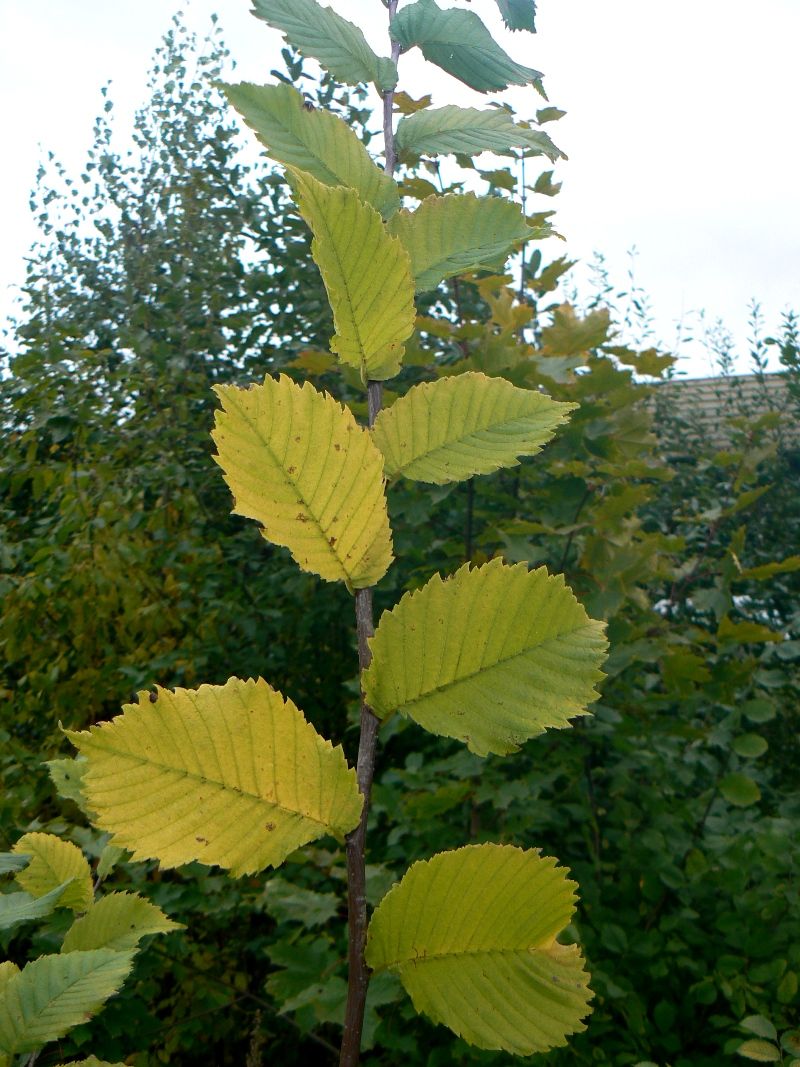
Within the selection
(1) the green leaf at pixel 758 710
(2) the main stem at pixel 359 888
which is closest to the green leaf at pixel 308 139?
(2) the main stem at pixel 359 888

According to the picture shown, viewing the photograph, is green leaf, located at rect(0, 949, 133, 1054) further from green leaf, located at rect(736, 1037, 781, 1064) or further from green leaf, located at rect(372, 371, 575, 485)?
green leaf, located at rect(736, 1037, 781, 1064)

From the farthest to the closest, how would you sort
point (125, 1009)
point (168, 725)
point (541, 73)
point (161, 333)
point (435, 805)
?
point (161, 333), point (435, 805), point (125, 1009), point (541, 73), point (168, 725)

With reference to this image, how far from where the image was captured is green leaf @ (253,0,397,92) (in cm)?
77

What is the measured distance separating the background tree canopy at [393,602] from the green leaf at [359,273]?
0.85 feet

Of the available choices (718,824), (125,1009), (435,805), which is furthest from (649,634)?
(125,1009)

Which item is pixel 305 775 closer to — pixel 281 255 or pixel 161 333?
pixel 281 255

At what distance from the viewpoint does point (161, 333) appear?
13.5ft

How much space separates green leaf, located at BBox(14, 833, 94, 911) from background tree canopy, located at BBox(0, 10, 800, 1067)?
60cm

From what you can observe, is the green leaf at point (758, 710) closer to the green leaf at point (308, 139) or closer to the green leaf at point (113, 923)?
the green leaf at point (113, 923)

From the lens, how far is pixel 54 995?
75 cm

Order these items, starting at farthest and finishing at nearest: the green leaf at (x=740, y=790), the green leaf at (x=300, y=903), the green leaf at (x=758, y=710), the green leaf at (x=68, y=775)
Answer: the green leaf at (x=758, y=710)
the green leaf at (x=740, y=790)
the green leaf at (x=300, y=903)
the green leaf at (x=68, y=775)

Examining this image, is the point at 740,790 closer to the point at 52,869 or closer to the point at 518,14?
the point at 52,869

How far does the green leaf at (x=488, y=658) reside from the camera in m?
0.57

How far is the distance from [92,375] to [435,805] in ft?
8.91
